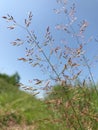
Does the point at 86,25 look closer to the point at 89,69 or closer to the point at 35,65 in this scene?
the point at 89,69

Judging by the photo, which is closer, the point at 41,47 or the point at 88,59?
the point at 41,47

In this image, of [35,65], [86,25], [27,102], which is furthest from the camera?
[27,102]

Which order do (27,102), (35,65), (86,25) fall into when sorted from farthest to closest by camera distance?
1. (27,102)
2. (86,25)
3. (35,65)

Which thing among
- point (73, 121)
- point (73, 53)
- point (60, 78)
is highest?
point (73, 53)

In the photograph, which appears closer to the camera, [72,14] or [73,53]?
[73,53]

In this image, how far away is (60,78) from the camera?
3.36m

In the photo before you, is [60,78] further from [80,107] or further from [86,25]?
[86,25]

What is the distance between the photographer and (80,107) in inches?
138

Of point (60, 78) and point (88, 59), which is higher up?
point (88, 59)

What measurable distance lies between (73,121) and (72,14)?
3.05 feet

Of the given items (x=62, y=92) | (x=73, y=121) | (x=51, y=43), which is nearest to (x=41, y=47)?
(x=51, y=43)

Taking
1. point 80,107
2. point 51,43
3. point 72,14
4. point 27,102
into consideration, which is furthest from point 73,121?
point 27,102

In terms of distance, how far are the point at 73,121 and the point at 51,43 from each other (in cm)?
64

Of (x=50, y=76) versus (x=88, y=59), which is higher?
(x=88, y=59)
